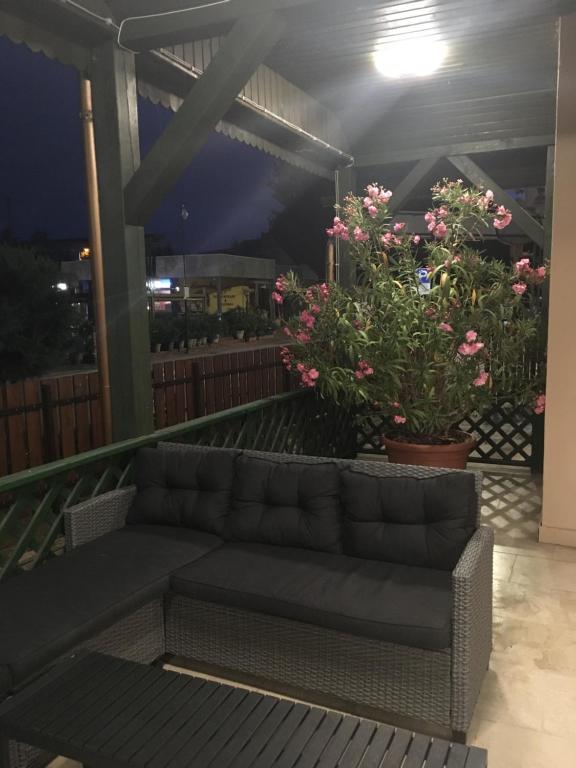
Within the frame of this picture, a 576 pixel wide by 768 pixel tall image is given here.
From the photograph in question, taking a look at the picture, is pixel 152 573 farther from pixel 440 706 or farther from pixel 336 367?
pixel 336 367

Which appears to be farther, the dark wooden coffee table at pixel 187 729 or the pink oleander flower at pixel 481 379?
the pink oleander flower at pixel 481 379

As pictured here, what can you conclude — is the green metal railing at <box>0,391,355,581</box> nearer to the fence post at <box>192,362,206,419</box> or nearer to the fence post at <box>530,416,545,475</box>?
the fence post at <box>530,416,545,475</box>

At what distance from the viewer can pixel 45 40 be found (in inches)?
116

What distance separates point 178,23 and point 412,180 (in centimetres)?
321

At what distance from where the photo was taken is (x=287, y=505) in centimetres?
287

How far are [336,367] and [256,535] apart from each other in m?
1.91

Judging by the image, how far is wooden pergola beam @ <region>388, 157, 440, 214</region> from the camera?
227 inches

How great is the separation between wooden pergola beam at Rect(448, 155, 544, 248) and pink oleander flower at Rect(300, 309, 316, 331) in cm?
206

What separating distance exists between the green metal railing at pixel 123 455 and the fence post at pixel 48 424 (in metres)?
0.50

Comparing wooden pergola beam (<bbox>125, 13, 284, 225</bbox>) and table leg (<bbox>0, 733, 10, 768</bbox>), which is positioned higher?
wooden pergola beam (<bbox>125, 13, 284, 225</bbox>)

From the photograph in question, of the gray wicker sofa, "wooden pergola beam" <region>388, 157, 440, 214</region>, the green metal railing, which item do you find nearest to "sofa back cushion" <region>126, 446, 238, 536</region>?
the gray wicker sofa

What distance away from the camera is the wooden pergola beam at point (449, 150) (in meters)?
5.32

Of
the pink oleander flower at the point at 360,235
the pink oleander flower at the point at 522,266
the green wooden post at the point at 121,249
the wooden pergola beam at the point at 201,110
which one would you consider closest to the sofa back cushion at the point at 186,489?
the green wooden post at the point at 121,249

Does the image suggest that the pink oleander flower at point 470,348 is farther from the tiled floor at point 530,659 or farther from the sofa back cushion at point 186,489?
the sofa back cushion at point 186,489
